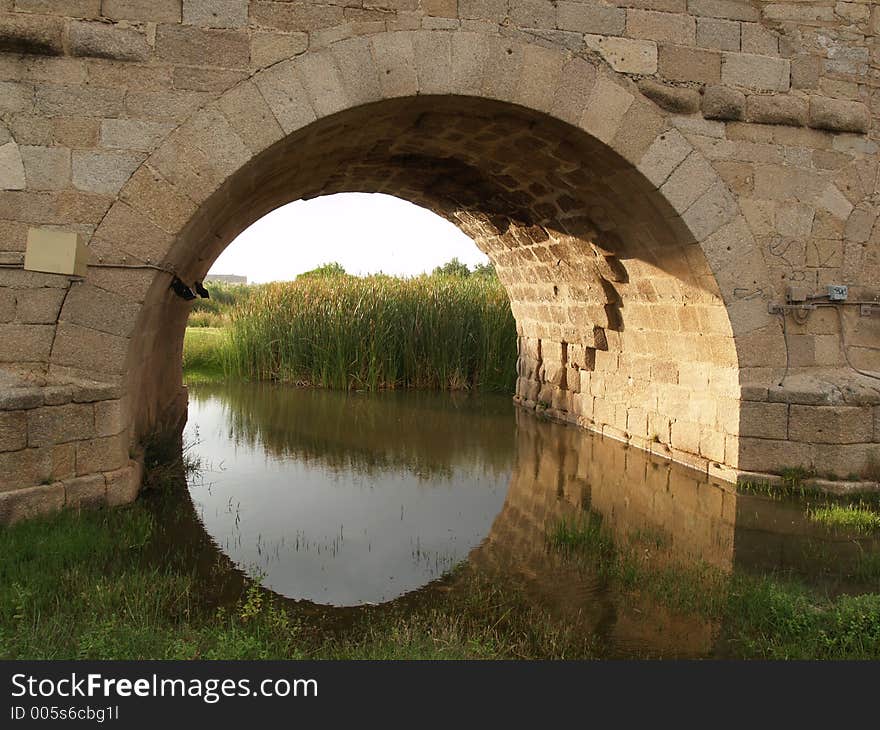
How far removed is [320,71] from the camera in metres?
4.73

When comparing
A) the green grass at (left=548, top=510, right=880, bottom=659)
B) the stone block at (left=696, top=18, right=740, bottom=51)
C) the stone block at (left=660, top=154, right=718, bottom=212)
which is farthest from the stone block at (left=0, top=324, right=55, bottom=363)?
the stone block at (left=696, top=18, right=740, bottom=51)

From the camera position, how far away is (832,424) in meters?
5.52

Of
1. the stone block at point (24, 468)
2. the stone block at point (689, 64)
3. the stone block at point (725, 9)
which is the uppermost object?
the stone block at point (725, 9)

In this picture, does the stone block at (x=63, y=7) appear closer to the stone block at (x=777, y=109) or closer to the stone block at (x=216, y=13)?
the stone block at (x=216, y=13)

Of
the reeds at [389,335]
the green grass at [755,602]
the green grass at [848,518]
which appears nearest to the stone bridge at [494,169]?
the green grass at [848,518]

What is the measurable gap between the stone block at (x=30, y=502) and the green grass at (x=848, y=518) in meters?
4.65

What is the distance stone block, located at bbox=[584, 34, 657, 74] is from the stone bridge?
2cm

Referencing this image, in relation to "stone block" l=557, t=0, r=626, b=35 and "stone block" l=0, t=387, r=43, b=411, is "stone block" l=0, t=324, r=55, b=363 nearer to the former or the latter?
"stone block" l=0, t=387, r=43, b=411

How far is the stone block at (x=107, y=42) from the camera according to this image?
4.46 metres

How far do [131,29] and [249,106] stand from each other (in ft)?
2.67

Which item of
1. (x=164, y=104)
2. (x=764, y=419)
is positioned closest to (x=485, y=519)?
(x=764, y=419)

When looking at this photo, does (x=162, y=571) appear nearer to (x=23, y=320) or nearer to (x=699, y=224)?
→ (x=23, y=320)

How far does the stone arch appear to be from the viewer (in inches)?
179

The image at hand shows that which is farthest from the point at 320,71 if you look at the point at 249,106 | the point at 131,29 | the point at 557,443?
the point at 557,443
